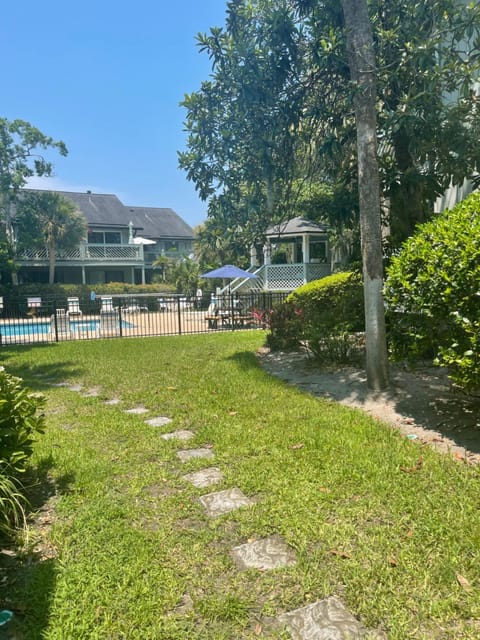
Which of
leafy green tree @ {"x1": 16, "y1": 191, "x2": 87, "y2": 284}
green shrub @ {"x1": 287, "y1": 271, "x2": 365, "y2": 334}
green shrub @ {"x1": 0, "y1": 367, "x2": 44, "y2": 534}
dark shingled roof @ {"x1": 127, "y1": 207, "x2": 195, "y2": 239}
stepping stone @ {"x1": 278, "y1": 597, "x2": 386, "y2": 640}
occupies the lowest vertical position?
stepping stone @ {"x1": 278, "y1": 597, "x2": 386, "y2": 640}

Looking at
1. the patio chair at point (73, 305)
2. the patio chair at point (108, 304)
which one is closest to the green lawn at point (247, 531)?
the patio chair at point (108, 304)

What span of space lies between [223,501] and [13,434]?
1.55 meters

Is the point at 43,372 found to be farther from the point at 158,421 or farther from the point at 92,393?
the point at 158,421

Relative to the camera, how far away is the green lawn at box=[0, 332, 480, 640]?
2.06 meters

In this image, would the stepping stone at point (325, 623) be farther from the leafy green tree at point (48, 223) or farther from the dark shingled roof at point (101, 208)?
the dark shingled roof at point (101, 208)

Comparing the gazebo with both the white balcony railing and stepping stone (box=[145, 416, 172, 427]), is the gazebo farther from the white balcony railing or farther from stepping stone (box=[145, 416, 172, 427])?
stepping stone (box=[145, 416, 172, 427])

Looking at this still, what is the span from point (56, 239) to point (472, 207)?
98.3 feet

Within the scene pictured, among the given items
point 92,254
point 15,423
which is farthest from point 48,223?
point 15,423

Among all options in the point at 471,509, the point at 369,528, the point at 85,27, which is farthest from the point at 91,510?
the point at 85,27

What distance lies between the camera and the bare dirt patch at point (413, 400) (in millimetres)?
4209

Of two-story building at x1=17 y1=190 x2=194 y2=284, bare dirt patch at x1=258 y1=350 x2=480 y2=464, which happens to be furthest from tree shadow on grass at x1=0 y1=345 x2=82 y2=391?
two-story building at x1=17 y1=190 x2=194 y2=284

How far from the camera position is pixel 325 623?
1.99 meters

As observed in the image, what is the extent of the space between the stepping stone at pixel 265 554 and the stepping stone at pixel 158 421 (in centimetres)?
249

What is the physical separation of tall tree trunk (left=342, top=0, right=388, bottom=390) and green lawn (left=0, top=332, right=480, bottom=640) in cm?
135
